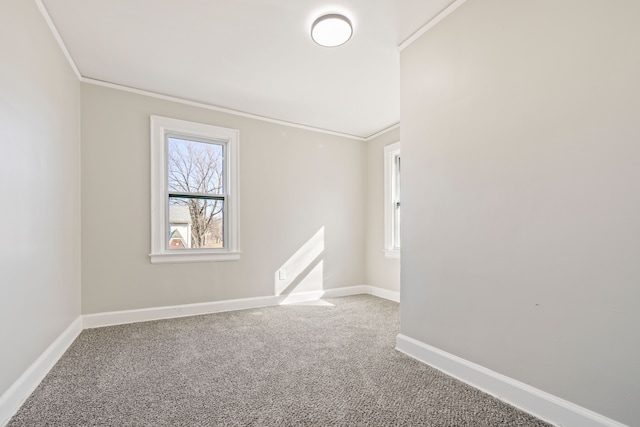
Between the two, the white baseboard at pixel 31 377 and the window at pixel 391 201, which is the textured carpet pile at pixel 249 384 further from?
the window at pixel 391 201

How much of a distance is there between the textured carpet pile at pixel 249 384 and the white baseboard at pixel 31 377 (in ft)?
0.12

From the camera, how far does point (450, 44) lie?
6.47 ft

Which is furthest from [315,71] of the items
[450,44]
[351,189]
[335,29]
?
[351,189]

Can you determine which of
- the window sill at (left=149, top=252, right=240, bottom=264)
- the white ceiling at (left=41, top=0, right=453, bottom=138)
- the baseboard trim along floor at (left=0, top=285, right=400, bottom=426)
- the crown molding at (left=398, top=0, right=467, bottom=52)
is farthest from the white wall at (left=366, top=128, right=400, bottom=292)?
the window sill at (left=149, top=252, right=240, bottom=264)

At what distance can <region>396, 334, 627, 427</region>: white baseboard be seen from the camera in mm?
1335

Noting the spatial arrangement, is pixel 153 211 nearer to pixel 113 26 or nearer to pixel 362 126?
pixel 113 26

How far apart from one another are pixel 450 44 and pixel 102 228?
3.24 metres

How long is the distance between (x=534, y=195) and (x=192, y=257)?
3.02 metres

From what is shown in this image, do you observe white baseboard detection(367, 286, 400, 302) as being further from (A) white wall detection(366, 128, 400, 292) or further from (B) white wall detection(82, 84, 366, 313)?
(B) white wall detection(82, 84, 366, 313)

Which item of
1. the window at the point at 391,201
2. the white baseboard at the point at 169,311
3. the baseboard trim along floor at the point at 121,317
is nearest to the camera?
the baseboard trim along floor at the point at 121,317

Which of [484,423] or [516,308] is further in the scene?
[516,308]

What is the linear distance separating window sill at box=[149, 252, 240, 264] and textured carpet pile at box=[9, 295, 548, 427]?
67 centimetres

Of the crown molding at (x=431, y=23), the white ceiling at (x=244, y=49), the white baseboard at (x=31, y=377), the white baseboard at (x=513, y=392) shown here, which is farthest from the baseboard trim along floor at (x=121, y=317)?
the crown molding at (x=431, y=23)

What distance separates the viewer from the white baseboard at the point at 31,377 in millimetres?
1467
